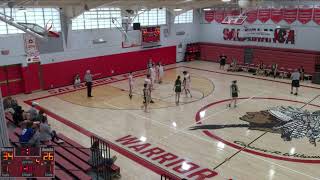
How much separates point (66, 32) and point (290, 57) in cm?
1697

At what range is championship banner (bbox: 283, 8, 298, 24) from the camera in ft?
80.4

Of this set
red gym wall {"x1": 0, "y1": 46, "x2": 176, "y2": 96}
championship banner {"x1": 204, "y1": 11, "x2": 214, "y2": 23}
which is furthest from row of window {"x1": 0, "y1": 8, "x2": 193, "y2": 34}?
red gym wall {"x1": 0, "y1": 46, "x2": 176, "y2": 96}

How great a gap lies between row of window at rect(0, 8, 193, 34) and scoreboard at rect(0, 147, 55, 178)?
A: 10364mm

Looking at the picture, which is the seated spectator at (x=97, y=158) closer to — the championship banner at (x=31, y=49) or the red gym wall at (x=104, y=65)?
the championship banner at (x=31, y=49)

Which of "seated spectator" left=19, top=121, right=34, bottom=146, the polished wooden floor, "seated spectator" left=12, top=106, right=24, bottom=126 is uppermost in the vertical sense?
"seated spectator" left=19, top=121, right=34, bottom=146

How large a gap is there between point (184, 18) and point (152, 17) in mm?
4292

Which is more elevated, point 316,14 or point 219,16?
point 219,16

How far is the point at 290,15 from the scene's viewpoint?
81.4ft

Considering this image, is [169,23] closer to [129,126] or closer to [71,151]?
[129,126]

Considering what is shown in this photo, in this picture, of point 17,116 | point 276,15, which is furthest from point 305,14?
point 17,116

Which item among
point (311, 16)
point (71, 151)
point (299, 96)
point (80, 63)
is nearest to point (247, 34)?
point (311, 16)

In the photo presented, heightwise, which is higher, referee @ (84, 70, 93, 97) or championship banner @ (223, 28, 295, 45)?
championship banner @ (223, 28, 295, 45)

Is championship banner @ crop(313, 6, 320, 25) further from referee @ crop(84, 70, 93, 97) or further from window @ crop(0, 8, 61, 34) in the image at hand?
window @ crop(0, 8, 61, 34)

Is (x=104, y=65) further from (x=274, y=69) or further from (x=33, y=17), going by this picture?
(x=274, y=69)
